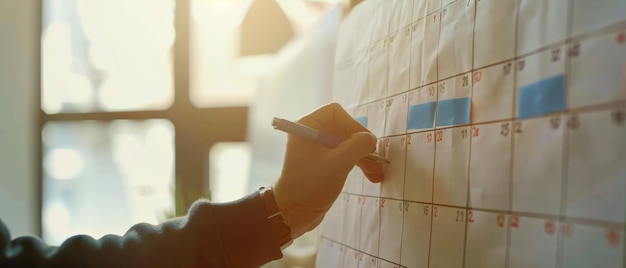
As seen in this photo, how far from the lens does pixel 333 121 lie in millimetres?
518

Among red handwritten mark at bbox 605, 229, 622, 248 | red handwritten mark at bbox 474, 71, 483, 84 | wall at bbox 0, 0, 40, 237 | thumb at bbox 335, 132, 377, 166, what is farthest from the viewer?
wall at bbox 0, 0, 40, 237

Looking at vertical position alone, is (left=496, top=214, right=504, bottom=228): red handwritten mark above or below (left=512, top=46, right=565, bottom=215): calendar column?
below

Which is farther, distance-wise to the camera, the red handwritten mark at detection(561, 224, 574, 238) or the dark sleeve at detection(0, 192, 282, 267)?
the dark sleeve at detection(0, 192, 282, 267)

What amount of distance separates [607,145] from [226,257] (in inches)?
14.4

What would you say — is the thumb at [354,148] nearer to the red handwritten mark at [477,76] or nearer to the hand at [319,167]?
the hand at [319,167]

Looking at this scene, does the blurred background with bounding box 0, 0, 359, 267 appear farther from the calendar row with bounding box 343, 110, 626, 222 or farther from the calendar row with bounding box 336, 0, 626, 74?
the calendar row with bounding box 343, 110, 626, 222

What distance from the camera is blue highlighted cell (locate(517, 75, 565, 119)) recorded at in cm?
28

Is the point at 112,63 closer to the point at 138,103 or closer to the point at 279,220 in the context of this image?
the point at 138,103

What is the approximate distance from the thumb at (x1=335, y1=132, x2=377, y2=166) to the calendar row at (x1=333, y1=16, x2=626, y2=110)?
0.19 feet

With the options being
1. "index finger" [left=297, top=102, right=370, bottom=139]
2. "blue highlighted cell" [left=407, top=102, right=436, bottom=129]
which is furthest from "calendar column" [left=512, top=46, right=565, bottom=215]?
"index finger" [left=297, top=102, right=370, bottom=139]

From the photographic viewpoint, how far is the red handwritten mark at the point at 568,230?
27 cm

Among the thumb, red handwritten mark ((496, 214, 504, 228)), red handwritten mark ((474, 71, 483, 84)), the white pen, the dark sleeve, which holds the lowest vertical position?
the dark sleeve

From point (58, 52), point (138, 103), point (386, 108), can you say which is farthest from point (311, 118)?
point (58, 52)

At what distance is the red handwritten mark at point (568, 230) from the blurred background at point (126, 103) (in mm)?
960
